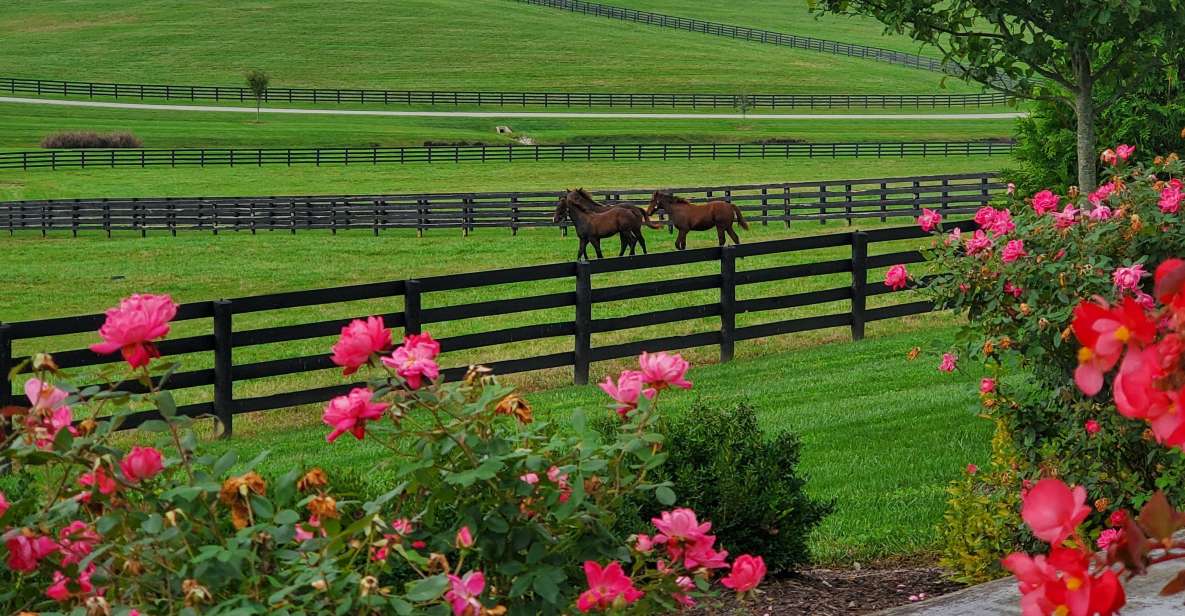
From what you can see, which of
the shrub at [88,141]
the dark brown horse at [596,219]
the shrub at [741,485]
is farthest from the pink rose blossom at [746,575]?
the shrub at [88,141]

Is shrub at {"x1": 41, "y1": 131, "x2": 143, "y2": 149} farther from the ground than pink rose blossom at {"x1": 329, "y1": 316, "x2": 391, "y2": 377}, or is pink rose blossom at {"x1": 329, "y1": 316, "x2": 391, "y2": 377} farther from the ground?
pink rose blossom at {"x1": 329, "y1": 316, "x2": 391, "y2": 377}

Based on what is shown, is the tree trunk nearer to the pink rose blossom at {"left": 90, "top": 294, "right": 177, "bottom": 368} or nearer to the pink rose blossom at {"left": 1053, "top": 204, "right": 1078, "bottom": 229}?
the pink rose blossom at {"left": 1053, "top": 204, "right": 1078, "bottom": 229}

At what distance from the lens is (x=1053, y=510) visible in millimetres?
1867

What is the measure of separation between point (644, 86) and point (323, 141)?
31.2 m

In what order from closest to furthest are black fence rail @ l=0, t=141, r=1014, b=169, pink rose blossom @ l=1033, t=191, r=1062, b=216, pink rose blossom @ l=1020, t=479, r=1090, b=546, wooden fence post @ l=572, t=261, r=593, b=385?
pink rose blossom @ l=1020, t=479, r=1090, b=546
pink rose blossom @ l=1033, t=191, r=1062, b=216
wooden fence post @ l=572, t=261, r=593, b=385
black fence rail @ l=0, t=141, r=1014, b=169

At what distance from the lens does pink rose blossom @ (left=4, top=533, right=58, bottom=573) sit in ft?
10.8

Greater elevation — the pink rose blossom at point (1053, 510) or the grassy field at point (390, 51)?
the pink rose blossom at point (1053, 510)

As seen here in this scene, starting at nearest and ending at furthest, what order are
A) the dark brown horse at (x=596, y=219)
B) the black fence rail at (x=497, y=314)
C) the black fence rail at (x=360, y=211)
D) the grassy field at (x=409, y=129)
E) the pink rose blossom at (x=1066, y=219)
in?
the pink rose blossom at (x=1066, y=219), the black fence rail at (x=497, y=314), the dark brown horse at (x=596, y=219), the black fence rail at (x=360, y=211), the grassy field at (x=409, y=129)

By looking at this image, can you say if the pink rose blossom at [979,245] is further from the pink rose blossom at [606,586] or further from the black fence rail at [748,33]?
the black fence rail at [748,33]

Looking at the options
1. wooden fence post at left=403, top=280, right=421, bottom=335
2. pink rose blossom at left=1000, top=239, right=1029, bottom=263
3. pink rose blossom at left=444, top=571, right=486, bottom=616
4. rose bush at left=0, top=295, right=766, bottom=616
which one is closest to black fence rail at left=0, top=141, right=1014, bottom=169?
wooden fence post at left=403, top=280, right=421, bottom=335

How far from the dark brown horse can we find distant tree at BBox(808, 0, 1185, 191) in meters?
13.7

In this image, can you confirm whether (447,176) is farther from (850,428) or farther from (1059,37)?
(850,428)

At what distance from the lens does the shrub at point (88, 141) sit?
6656 cm

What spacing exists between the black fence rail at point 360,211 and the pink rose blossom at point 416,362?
107 ft
